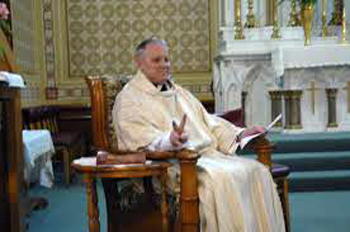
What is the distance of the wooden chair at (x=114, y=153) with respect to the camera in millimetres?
2770

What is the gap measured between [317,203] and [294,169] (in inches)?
29.3

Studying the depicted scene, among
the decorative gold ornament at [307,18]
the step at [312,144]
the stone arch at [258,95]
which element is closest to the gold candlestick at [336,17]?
the decorative gold ornament at [307,18]

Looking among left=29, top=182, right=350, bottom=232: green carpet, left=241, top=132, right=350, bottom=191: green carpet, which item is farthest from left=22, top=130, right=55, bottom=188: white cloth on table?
left=241, top=132, right=350, bottom=191: green carpet

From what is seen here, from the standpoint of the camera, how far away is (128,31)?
8531 millimetres

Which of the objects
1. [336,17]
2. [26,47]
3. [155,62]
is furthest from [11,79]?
[336,17]

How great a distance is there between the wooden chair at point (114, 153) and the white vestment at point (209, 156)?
0.24 feet

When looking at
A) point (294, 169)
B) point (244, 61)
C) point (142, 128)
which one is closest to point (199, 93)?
point (244, 61)

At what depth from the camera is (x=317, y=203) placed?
4.96 metres

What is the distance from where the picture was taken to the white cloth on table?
4152mm

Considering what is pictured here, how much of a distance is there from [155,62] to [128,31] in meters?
5.38

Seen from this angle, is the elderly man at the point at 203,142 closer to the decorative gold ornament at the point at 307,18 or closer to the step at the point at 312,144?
the step at the point at 312,144

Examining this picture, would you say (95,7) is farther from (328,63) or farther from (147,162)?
(147,162)

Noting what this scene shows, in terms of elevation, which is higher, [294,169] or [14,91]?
[14,91]

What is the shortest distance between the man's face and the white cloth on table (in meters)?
1.29
